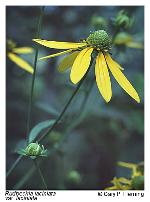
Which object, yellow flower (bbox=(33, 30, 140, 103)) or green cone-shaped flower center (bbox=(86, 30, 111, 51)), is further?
green cone-shaped flower center (bbox=(86, 30, 111, 51))

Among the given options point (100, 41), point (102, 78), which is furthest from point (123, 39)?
point (102, 78)

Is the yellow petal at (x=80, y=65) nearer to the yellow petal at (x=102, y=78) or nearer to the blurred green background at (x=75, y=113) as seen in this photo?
the yellow petal at (x=102, y=78)

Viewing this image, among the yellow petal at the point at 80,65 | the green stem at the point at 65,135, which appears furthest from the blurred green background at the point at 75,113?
the yellow petal at the point at 80,65

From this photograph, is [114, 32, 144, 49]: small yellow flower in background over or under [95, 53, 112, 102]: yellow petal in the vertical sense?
over

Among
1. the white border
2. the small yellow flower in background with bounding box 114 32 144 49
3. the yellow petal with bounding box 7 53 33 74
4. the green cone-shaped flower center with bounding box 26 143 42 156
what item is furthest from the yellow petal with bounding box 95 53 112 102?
the small yellow flower in background with bounding box 114 32 144 49

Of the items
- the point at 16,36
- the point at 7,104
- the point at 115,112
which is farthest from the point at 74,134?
the point at 16,36

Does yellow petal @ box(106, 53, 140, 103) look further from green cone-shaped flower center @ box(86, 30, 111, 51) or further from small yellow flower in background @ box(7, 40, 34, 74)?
small yellow flower in background @ box(7, 40, 34, 74)
